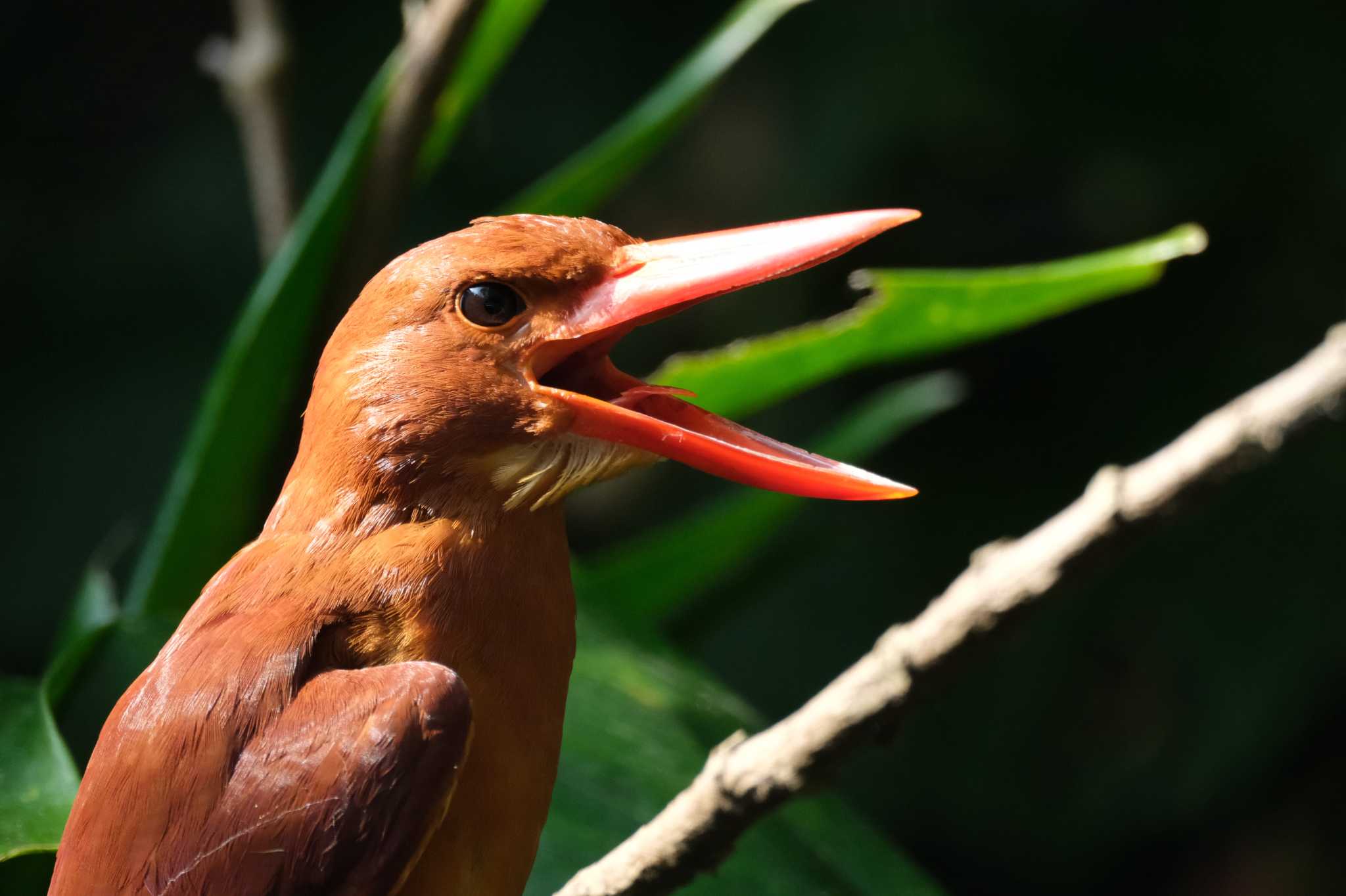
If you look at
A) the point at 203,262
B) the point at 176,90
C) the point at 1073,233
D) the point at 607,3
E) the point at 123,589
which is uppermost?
the point at 607,3

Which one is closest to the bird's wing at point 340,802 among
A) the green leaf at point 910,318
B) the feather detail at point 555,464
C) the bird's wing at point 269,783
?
the bird's wing at point 269,783

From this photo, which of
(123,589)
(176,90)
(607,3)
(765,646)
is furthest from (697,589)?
(176,90)

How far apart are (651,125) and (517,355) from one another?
0.58 metres

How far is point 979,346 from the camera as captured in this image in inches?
87.4

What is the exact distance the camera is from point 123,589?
215cm

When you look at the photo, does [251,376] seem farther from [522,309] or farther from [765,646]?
[765,646]

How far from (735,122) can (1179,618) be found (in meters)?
1.13

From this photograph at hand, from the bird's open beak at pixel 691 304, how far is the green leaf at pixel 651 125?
0.53 metres

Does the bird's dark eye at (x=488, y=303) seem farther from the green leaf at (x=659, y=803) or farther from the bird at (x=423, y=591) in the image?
the green leaf at (x=659, y=803)

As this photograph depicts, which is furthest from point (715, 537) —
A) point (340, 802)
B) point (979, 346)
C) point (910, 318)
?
point (979, 346)

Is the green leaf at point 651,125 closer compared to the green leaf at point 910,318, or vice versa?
the green leaf at point 910,318

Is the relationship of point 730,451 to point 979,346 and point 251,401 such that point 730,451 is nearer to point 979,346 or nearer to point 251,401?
point 251,401

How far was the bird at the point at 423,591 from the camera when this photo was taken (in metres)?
0.56

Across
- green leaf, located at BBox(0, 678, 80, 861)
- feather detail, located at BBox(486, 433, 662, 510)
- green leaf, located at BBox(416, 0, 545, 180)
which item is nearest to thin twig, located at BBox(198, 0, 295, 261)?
green leaf, located at BBox(416, 0, 545, 180)
